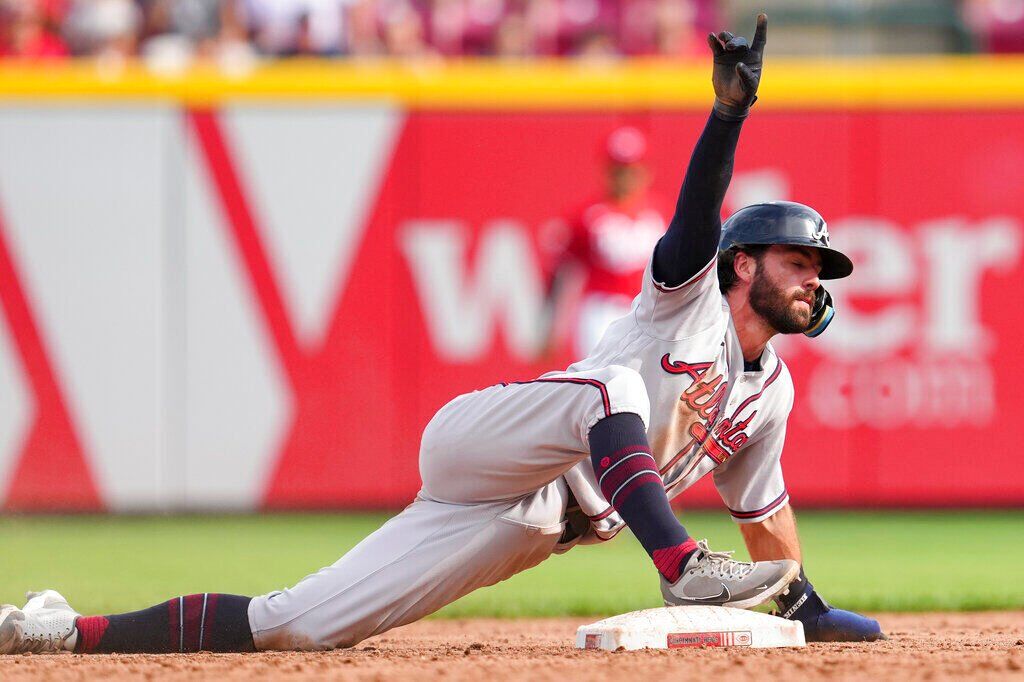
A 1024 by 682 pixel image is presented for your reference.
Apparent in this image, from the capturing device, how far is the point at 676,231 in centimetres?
333

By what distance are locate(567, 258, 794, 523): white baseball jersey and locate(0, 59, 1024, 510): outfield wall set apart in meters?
4.56

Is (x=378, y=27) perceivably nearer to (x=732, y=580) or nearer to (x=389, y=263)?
(x=389, y=263)

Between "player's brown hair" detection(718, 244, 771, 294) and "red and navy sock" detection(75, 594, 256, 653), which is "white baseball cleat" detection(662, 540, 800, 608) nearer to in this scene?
"player's brown hair" detection(718, 244, 771, 294)

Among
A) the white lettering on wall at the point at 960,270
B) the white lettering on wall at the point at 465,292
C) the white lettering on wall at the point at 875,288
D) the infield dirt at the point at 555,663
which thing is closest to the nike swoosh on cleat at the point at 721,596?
the infield dirt at the point at 555,663

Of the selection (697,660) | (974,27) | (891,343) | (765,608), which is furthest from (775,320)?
(974,27)

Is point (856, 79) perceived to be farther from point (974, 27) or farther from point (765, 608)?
point (765, 608)

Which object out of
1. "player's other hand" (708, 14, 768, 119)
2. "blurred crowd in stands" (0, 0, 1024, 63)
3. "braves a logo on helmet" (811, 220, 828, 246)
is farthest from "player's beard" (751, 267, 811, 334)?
"blurred crowd in stands" (0, 0, 1024, 63)

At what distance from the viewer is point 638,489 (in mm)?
3197

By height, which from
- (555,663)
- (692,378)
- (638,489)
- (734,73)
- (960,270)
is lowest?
(555,663)

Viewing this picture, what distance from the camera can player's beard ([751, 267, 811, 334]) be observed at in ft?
11.7

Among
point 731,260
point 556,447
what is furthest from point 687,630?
point 731,260

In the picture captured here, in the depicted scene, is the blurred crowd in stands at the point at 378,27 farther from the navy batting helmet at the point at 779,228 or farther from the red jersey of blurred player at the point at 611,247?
the navy batting helmet at the point at 779,228

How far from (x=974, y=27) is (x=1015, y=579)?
502cm

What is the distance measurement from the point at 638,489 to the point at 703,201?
0.66m
